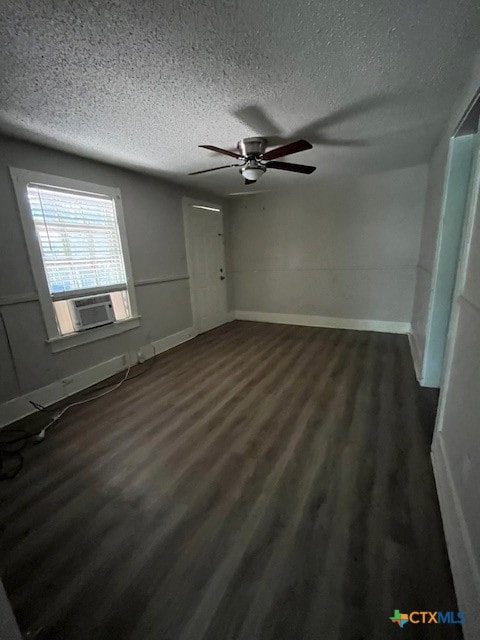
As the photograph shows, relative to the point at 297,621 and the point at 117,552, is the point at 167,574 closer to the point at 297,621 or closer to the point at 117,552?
the point at 117,552

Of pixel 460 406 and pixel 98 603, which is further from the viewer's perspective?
pixel 460 406

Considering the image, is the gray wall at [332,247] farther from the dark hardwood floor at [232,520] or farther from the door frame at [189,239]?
the dark hardwood floor at [232,520]

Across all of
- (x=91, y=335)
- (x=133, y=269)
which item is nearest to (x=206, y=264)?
(x=133, y=269)

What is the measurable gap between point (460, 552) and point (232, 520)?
3.21ft

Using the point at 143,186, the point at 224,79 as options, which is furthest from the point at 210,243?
the point at 224,79

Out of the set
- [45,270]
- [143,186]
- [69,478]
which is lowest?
[69,478]

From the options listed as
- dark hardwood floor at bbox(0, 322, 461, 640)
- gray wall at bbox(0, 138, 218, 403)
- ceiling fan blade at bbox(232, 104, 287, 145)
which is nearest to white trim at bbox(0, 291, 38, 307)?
gray wall at bbox(0, 138, 218, 403)

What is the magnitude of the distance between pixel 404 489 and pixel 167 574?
1.30m

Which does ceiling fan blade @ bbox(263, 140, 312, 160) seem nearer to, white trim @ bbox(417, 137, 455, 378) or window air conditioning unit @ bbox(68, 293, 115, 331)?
white trim @ bbox(417, 137, 455, 378)

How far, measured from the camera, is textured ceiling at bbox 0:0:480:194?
1.10 meters

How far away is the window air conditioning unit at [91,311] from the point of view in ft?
8.84

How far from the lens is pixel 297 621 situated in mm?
944

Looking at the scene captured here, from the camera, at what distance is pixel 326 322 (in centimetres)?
457

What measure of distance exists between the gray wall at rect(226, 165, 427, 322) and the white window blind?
8.26 ft
